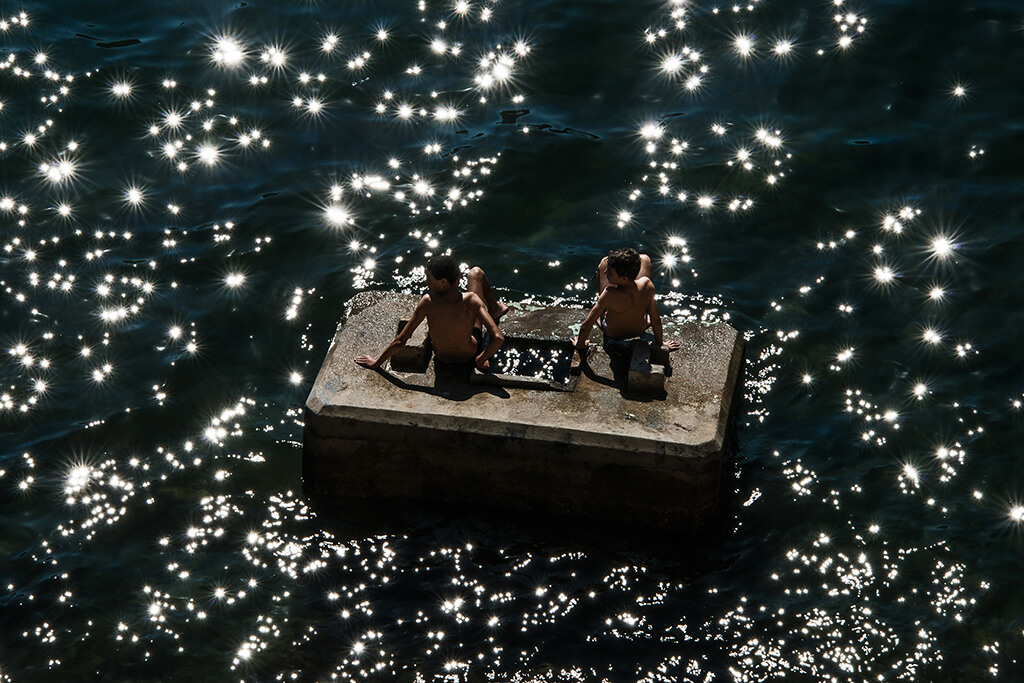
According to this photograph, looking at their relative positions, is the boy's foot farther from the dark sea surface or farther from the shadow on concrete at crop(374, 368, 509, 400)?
the dark sea surface

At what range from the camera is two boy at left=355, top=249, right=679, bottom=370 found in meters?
9.59

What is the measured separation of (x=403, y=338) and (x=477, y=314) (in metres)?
0.69

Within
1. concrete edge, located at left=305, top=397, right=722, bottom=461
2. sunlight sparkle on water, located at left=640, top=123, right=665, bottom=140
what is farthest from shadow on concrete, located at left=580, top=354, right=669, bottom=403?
sunlight sparkle on water, located at left=640, top=123, right=665, bottom=140

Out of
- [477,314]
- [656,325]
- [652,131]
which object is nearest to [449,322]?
[477,314]

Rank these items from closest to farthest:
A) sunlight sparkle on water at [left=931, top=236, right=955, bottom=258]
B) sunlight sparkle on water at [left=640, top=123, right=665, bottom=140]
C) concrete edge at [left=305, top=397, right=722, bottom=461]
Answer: concrete edge at [left=305, top=397, right=722, bottom=461] < sunlight sparkle on water at [left=931, top=236, right=955, bottom=258] < sunlight sparkle on water at [left=640, top=123, right=665, bottom=140]

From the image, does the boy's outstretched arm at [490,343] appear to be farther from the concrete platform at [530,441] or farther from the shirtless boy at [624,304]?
the shirtless boy at [624,304]

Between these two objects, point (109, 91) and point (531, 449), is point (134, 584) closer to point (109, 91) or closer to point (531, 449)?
point (531, 449)

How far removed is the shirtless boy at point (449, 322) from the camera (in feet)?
31.4

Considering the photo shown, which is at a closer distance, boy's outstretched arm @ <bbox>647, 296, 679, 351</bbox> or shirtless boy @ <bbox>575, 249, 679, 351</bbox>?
shirtless boy @ <bbox>575, 249, 679, 351</bbox>

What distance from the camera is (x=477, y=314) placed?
9727 mm

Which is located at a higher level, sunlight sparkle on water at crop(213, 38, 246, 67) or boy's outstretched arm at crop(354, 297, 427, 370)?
sunlight sparkle on water at crop(213, 38, 246, 67)

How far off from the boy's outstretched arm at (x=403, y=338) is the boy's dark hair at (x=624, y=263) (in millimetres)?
1703

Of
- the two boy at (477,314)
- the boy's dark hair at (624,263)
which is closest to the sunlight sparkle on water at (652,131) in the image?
the two boy at (477,314)

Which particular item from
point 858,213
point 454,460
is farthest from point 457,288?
point 858,213
